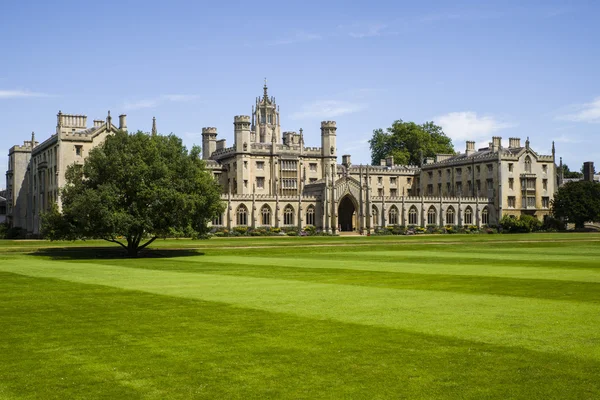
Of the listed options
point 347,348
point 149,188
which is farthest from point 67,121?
point 347,348

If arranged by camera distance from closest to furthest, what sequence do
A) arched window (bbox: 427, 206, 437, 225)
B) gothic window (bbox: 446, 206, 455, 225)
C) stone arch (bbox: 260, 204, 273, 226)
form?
stone arch (bbox: 260, 204, 273, 226) < arched window (bbox: 427, 206, 437, 225) < gothic window (bbox: 446, 206, 455, 225)

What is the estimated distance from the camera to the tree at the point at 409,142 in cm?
13488

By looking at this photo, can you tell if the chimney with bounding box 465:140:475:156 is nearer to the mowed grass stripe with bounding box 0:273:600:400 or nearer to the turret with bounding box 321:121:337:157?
the turret with bounding box 321:121:337:157

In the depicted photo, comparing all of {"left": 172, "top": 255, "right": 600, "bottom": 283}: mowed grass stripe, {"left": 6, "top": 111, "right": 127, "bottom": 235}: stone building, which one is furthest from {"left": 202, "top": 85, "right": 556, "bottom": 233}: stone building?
{"left": 172, "top": 255, "right": 600, "bottom": 283}: mowed grass stripe

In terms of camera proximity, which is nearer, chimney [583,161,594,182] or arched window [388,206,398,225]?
arched window [388,206,398,225]

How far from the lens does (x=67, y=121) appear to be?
88562 mm

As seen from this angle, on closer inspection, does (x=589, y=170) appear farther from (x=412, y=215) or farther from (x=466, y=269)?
(x=466, y=269)

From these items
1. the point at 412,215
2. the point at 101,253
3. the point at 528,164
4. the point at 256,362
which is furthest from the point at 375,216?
the point at 256,362

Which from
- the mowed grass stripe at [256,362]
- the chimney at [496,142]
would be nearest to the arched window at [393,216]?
the chimney at [496,142]

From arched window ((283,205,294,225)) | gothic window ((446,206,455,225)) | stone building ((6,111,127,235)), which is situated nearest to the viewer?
stone building ((6,111,127,235))

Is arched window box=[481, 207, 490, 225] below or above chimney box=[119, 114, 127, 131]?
below

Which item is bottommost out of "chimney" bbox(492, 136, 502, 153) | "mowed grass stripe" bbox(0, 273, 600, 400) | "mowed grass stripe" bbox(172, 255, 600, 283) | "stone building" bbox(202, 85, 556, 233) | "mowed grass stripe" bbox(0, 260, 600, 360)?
"mowed grass stripe" bbox(0, 273, 600, 400)

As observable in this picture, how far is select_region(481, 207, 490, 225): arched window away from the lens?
108m

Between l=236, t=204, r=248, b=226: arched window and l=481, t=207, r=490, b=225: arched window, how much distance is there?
128 ft
